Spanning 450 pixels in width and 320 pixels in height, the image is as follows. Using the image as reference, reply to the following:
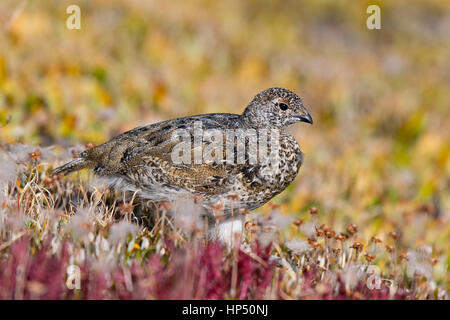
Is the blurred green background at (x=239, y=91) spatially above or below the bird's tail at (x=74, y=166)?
above

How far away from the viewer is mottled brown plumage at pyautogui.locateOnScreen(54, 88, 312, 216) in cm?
454

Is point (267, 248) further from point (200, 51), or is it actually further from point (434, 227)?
point (200, 51)

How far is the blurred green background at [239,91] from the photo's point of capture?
7.94 metres

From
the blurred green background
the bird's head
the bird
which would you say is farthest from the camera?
the blurred green background

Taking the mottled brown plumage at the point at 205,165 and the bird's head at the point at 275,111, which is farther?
the bird's head at the point at 275,111

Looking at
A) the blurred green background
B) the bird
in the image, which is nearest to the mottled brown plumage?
the bird

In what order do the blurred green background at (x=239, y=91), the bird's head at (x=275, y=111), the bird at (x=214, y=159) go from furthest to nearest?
the blurred green background at (x=239, y=91) < the bird's head at (x=275, y=111) < the bird at (x=214, y=159)

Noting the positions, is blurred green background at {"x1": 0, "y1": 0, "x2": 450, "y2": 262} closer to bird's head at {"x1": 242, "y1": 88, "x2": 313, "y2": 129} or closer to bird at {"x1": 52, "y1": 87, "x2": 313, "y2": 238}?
bird at {"x1": 52, "y1": 87, "x2": 313, "y2": 238}

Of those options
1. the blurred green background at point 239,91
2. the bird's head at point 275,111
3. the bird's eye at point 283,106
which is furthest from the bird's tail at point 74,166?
the bird's eye at point 283,106

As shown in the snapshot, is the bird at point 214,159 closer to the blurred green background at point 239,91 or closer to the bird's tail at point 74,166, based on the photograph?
the bird's tail at point 74,166

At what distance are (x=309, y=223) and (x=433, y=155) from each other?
615 cm

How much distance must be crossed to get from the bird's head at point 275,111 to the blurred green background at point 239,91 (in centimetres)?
232
